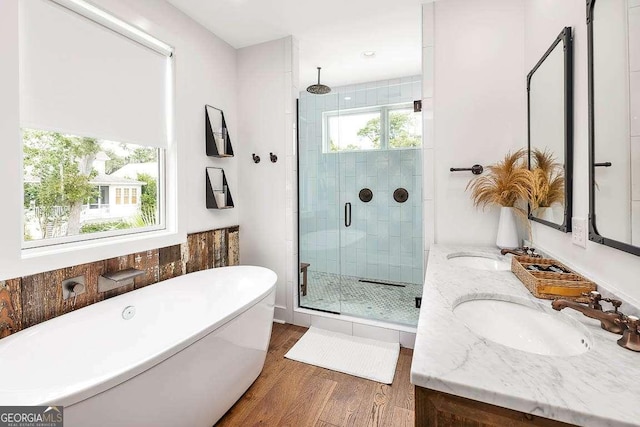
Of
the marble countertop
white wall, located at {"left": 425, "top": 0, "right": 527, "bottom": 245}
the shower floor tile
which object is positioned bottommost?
the shower floor tile

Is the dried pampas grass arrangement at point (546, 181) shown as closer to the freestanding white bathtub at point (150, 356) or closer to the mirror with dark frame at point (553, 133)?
the mirror with dark frame at point (553, 133)

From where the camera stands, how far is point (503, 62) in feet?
7.04

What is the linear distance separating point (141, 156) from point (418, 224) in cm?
254

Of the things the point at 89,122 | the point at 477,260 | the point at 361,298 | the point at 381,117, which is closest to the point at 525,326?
the point at 477,260

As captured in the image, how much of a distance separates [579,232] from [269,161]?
2.38 meters

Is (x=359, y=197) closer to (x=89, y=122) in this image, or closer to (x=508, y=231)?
(x=508, y=231)

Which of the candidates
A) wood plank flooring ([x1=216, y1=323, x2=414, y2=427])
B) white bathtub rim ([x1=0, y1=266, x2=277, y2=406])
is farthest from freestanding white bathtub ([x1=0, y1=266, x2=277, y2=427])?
wood plank flooring ([x1=216, y1=323, x2=414, y2=427])

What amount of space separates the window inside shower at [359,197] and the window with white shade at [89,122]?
130 centimetres

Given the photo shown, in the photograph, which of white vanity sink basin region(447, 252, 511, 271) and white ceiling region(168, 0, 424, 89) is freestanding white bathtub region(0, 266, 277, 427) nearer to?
white vanity sink basin region(447, 252, 511, 271)

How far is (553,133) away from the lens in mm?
1568

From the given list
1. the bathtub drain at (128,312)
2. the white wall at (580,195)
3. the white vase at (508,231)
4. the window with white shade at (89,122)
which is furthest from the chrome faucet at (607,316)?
the window with white shade at (89,122)

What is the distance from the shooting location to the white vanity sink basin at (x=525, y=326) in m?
0.90

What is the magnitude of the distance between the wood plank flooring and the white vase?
1.12 meters

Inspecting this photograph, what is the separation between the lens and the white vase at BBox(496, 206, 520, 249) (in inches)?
Answer: 79.0
